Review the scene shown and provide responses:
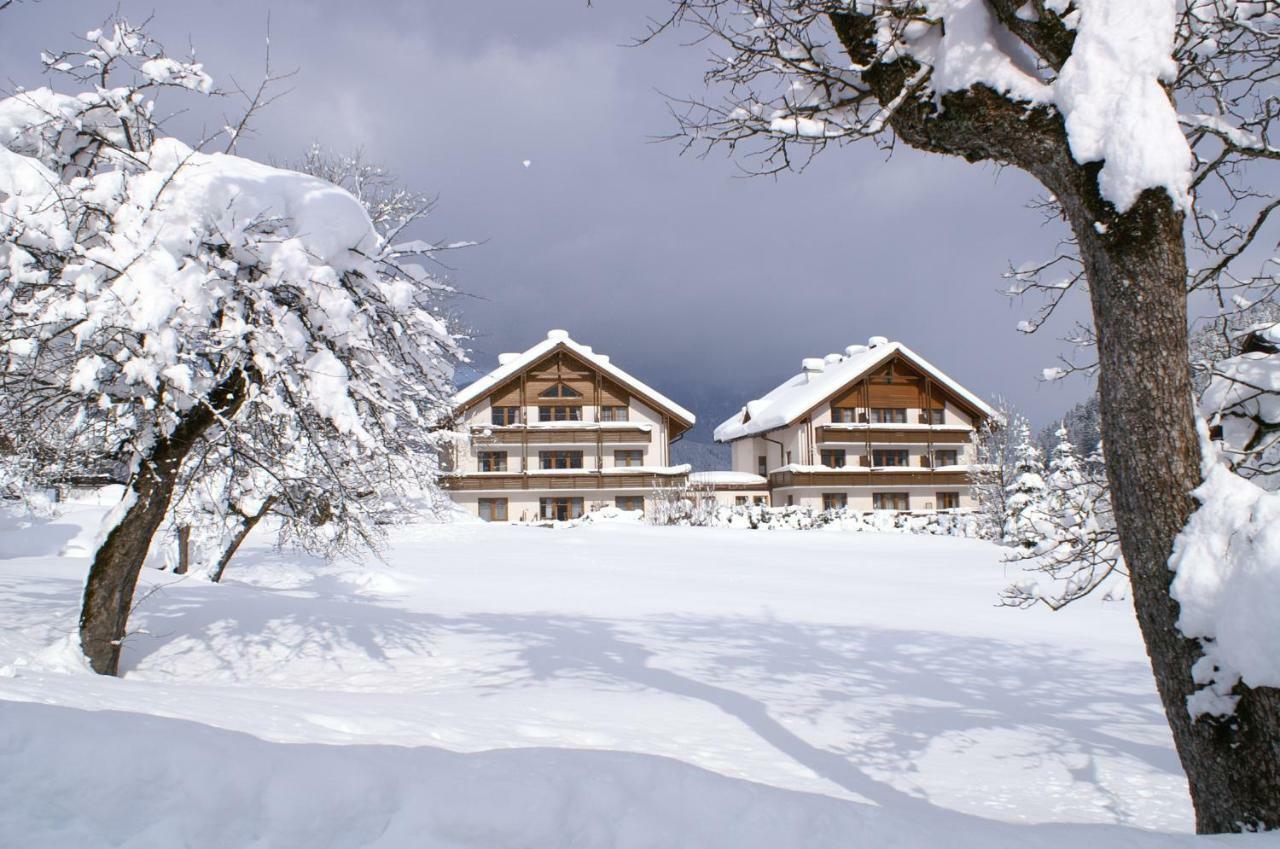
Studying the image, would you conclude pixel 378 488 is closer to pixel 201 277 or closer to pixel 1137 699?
pixel 201 277

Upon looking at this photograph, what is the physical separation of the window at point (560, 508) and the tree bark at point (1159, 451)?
36.4 meters

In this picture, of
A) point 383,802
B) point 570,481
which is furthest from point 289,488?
point 570,481

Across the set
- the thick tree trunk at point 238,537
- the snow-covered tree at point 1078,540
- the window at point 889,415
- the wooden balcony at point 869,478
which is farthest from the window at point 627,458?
the snow-covered tree at point 1078,540

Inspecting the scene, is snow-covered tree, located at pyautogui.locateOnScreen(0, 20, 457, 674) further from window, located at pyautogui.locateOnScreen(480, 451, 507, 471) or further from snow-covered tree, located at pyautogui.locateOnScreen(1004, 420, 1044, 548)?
window, located at pyautogui.locateOnScreen(480, 451, 507, 471)

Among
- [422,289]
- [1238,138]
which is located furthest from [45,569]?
[1238,138]

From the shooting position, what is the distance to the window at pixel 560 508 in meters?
39.3

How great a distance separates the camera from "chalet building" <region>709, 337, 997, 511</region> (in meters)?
40.9

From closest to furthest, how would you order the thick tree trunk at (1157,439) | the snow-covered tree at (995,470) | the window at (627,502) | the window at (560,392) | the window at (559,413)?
the thick tree trunk at (1157,439), the snow-covered tree at (995,470), the window at (627,502), the window at (560,392), the window at (559,413)

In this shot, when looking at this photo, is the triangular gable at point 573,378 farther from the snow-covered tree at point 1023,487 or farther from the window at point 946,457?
the snow-covered tree at point 1023,487

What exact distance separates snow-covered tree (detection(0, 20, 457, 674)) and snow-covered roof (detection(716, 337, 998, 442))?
115ft

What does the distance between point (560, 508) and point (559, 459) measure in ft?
9.39

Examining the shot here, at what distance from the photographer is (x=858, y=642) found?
11.0m

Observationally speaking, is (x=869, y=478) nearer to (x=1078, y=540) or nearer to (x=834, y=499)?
(x=834, y=499)

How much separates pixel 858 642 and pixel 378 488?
29.9 feet
